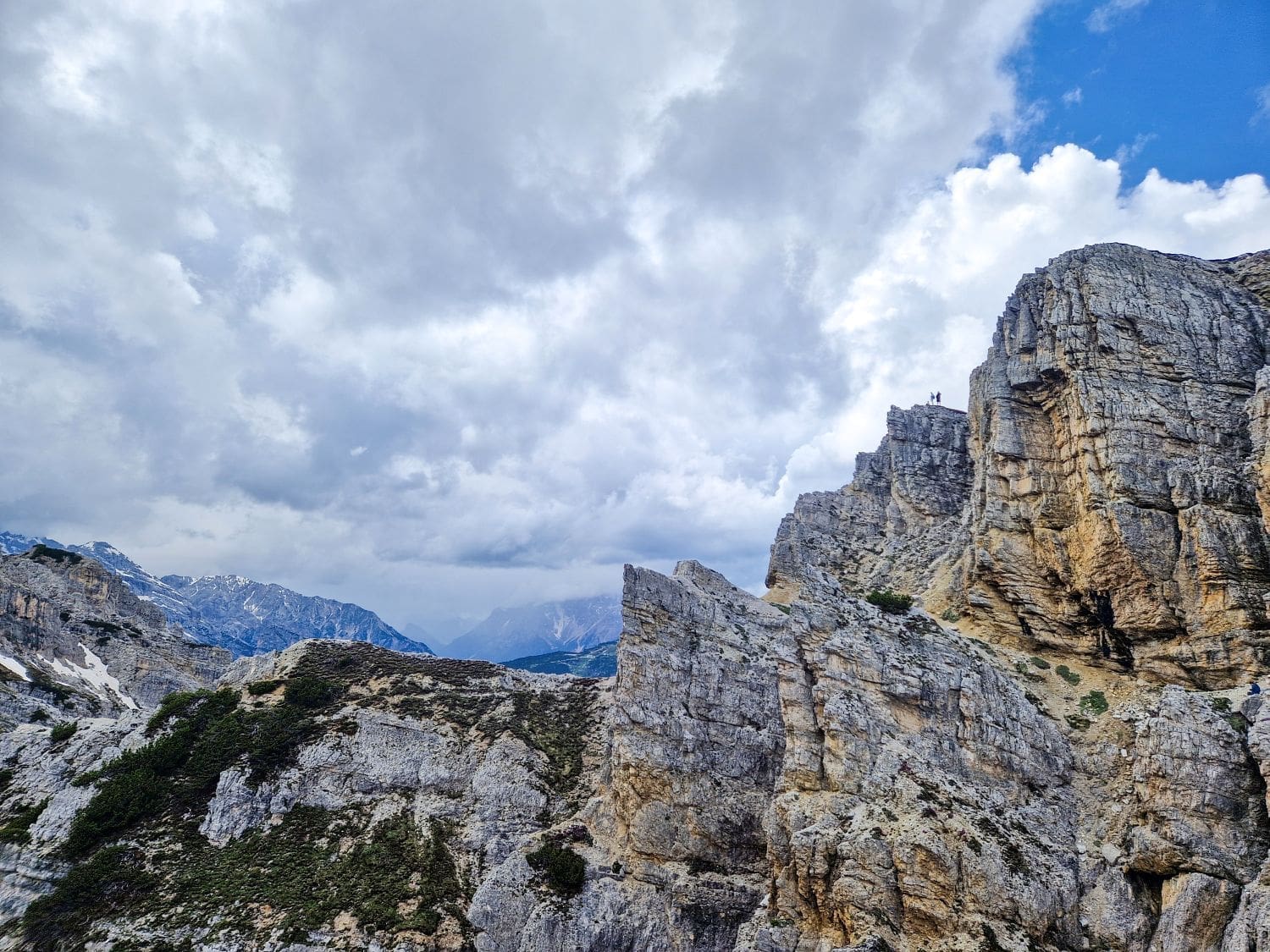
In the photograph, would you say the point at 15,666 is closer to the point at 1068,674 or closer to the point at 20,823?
the point at 20,823

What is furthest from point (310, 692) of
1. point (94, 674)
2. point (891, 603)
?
point (94, 674)

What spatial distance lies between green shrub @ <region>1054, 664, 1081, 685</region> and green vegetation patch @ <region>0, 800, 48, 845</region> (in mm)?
80574

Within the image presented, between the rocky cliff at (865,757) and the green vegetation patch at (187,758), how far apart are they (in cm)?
33

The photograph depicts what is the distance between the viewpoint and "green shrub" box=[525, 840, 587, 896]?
1980 inches

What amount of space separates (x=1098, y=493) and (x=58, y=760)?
9151 cm

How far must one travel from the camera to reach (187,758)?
208 ft

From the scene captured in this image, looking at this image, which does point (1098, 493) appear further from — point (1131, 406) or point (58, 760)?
point (58, 760)

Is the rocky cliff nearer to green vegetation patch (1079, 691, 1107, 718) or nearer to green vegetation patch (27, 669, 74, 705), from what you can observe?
green vegetation patch (1079, 691, 1107, 718)

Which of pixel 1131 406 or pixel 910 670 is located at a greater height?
pixel 1131 406

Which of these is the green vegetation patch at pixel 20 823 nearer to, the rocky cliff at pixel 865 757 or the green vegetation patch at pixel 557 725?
the rocky cliff at pixel 865 757

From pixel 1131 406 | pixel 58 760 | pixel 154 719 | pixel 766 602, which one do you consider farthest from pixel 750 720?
pixel 58 760

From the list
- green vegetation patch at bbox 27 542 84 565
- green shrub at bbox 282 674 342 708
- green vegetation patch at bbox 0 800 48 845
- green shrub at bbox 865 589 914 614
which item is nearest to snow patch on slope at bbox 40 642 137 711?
green vegetation patch at bbox 27 542 84 565

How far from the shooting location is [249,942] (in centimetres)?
4559

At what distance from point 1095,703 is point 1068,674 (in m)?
3.06
